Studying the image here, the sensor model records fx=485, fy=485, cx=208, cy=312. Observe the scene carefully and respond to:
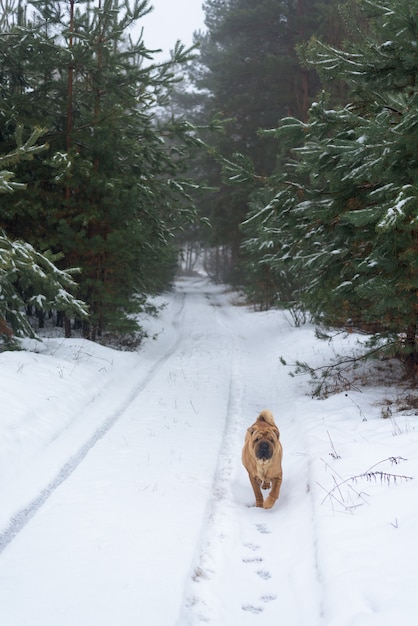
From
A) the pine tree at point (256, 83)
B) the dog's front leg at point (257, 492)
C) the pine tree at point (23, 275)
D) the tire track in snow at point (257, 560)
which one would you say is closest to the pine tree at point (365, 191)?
the tire track in snow at point (257, 560)

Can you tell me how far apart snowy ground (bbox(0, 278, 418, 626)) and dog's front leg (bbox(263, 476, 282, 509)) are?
4.1 inches

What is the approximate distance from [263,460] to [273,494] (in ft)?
1.66

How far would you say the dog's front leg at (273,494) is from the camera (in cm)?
537

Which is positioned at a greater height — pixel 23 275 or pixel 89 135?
pixel 89 135

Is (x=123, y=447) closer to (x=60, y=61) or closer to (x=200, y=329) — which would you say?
(x=60, y=61)

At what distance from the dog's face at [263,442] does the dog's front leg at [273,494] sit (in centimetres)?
40

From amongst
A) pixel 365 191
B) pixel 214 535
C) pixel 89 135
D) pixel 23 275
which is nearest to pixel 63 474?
pixel 214 535

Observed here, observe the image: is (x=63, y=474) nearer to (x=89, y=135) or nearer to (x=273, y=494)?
(x=273, y=494)

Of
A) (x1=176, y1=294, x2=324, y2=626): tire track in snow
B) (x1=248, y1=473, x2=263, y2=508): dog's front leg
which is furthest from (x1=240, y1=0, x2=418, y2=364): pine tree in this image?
(x1=248, y1=473, x2=263, y2=508): dog's front leg

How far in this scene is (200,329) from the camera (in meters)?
21.1

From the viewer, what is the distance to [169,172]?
14.7m

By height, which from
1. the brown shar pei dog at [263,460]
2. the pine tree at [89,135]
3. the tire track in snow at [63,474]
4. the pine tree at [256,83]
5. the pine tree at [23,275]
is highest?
the pine tree at [256,83]

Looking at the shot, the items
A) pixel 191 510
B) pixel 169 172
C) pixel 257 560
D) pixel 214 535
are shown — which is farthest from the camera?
pixel 169 172

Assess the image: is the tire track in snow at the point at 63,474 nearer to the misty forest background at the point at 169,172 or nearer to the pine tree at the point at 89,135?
the misty forest background at the point at 169,172
